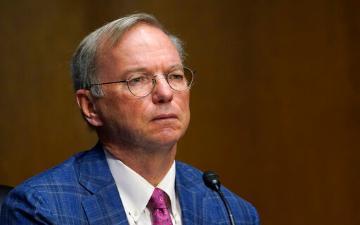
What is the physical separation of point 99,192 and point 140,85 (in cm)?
33

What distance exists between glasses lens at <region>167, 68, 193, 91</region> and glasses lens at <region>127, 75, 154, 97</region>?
76 millimetres

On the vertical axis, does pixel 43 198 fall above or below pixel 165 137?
below

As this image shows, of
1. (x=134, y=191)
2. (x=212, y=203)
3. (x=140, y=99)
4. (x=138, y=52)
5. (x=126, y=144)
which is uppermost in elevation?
(x=138, y=52)

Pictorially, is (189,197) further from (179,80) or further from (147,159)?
(179,80)

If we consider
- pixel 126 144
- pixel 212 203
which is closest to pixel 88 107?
pixel 126 144

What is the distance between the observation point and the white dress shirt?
1.94 metres

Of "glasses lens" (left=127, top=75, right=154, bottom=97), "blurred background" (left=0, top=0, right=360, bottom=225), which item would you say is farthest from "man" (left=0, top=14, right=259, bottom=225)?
"blurred background" (left=0, top=0, right=360, bottom=225)

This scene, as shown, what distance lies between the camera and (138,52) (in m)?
1.94

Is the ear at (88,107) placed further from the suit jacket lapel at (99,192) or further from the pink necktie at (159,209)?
the pink necktie at (159,209)

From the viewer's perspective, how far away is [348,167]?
Result: 329 cm

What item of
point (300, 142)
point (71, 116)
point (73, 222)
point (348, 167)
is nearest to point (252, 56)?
point (300, 142)

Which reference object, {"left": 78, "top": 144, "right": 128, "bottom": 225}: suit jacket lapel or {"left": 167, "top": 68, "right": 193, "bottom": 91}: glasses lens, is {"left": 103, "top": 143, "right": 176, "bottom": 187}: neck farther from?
{"left": 167, "top": 68, "right": 193, "bottom": 91}: glasses lens

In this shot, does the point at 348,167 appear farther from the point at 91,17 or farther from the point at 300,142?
the point at 91,17

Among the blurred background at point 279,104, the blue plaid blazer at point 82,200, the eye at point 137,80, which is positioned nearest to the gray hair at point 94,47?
the eye at point 137,80
